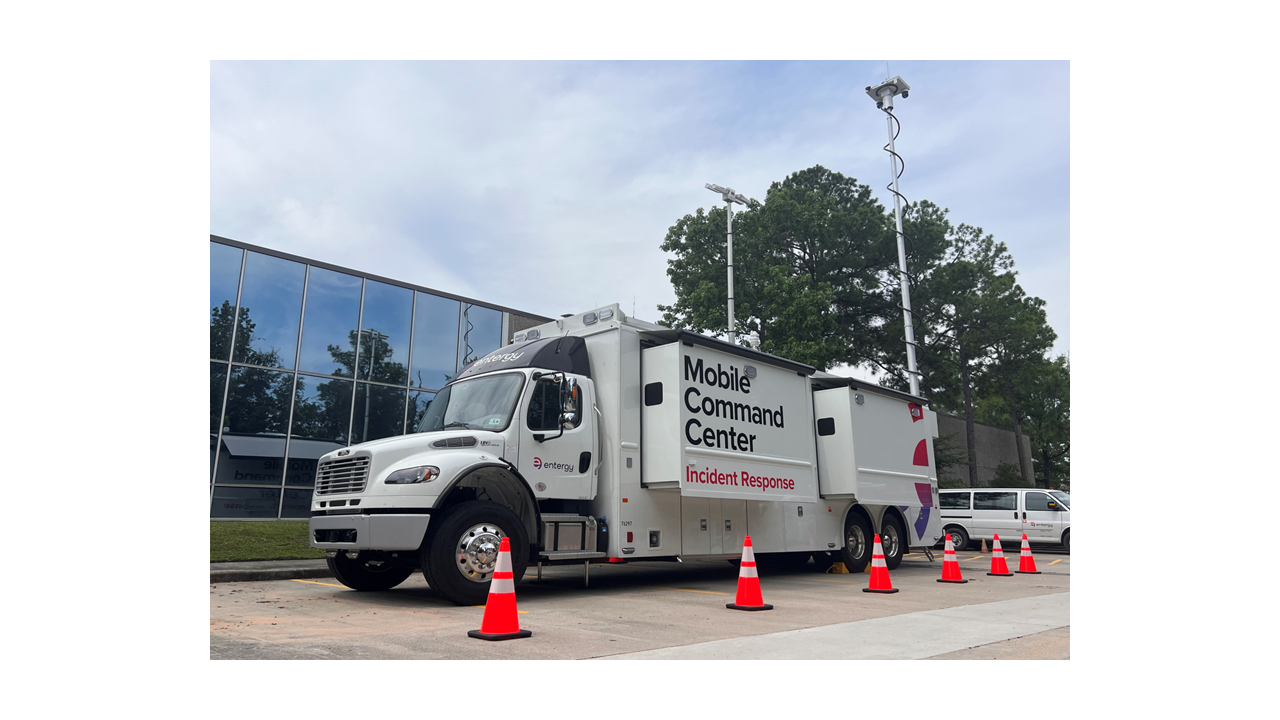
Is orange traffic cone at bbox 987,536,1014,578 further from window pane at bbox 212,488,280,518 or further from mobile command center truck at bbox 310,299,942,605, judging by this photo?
window pane at bbox 212,488,280,518

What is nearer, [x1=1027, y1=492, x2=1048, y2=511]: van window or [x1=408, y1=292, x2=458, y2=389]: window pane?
[x1=1027, y1=492, x2=1048, y2=511]: van window

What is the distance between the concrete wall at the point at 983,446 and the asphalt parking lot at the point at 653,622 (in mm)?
24619

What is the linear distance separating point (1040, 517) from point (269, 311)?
66.7 feet

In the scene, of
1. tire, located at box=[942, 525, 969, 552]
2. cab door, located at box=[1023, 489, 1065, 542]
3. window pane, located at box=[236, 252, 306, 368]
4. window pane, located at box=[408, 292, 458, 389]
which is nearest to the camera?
window pane, located at box=[236, 252, 306, 368]

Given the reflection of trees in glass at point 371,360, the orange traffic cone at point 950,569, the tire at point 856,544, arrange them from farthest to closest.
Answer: the reflection of trees in glass at point 371,360 < the tire at point 856,544 < the orange traffic cone at point 950,569

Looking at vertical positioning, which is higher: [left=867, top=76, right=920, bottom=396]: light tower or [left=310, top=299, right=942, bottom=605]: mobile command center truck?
[left=867, top=76, right=920, bottom=396]: light tower

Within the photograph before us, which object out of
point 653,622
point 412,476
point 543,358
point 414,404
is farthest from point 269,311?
point 653,622

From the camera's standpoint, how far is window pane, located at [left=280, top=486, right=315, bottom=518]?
19.1m

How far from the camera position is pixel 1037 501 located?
21172 mm

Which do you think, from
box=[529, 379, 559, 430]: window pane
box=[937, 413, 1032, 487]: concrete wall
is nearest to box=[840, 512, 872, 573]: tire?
box=[529, 379, 559, 430]: window pane

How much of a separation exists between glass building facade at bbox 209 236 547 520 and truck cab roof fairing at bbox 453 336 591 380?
31.2ft

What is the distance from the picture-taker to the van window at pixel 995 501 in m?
21.4

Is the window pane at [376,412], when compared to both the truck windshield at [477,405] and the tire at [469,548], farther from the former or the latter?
the tire at [469,548]

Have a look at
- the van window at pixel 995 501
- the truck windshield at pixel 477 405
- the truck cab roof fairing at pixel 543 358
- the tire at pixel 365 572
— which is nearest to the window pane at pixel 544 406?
the truck windshield at pixel 477 405
